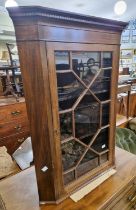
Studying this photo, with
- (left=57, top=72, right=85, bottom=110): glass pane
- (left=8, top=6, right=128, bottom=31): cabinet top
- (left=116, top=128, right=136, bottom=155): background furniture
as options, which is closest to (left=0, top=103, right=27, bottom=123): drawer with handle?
(left=116, top=128, right=136, bottom=155): background furniture

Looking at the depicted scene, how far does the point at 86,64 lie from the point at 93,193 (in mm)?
620

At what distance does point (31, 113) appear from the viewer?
0.64m

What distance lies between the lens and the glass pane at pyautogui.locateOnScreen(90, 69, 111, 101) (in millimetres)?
754

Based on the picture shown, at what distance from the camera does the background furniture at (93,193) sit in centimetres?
74

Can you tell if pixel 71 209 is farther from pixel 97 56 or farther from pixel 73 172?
pixel 97 56

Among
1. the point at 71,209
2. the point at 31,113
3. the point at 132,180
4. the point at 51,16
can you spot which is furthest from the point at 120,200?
the point at 51,16

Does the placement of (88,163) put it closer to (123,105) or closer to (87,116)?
(87,116)

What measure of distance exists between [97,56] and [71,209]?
0.69 m

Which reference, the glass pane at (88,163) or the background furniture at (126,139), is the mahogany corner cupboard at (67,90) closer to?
the glass pane at (88,163)

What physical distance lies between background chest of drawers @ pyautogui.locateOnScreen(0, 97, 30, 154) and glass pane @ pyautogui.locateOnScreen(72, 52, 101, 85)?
127cm

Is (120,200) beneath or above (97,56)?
beneath

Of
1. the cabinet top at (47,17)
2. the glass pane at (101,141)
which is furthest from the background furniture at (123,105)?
the cabinet top at (47,17)

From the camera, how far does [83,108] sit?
761mm

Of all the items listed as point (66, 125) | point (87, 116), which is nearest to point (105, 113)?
point (87, 116)
